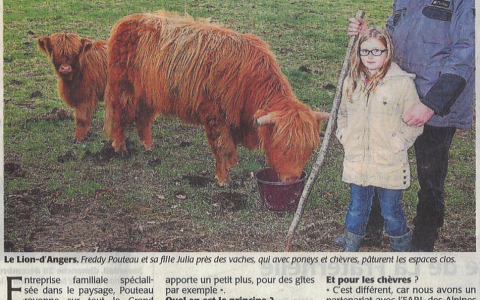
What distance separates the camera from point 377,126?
110 inches

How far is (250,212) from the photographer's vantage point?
362 cm

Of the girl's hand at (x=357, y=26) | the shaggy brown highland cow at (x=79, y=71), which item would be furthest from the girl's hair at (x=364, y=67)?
the shaggy brown highland cow at (x=79, y=71)

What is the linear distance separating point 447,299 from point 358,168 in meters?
1.19

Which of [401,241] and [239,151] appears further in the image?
[239,151]

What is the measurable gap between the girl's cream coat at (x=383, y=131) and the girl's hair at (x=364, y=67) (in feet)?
0.09

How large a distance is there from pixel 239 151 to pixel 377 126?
1.90 metres

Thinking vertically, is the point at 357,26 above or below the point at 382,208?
above

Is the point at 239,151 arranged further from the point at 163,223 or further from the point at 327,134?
the point at 327,134

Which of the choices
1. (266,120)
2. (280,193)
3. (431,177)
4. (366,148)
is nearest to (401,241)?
(431,177)

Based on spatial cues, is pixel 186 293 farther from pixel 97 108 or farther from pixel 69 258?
pixel 97 108

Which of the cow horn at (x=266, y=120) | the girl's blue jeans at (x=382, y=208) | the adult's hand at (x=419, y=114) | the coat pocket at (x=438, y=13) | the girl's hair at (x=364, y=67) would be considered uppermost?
the coat pocket at (x=438, y=13)

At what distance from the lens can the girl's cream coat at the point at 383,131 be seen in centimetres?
276

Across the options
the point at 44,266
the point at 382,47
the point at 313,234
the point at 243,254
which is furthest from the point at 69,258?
the point at 382,47

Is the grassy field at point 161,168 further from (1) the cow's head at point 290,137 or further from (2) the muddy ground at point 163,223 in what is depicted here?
(1) the cow's head at point 290,137
